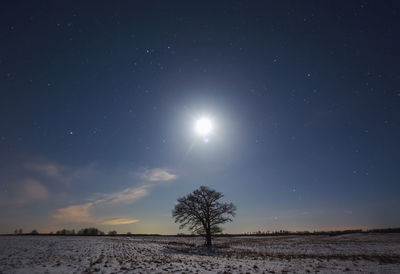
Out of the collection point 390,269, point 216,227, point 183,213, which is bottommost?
point 390,269

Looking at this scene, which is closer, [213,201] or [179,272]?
[179,272]

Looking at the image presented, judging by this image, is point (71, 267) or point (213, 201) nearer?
point (71, 267)

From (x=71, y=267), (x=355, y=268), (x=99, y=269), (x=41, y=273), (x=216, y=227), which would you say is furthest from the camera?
(x=216, y=227)

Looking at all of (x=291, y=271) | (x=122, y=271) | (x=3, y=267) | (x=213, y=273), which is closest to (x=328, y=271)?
(x=291, y=271)

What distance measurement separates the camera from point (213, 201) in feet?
117

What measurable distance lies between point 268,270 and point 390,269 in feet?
28.3

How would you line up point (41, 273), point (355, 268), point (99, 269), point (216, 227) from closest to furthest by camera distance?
point (41, 273) → point (99, 269) → point (355, 268) → point (216, 227)

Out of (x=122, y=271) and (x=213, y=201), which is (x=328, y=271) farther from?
(x=213, y=201)

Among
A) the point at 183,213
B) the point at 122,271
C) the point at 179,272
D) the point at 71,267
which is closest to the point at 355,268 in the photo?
the point at 179,272

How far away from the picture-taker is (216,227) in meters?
35.1

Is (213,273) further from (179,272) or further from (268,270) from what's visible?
(268,270)

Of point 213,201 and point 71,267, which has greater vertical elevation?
point 213,201

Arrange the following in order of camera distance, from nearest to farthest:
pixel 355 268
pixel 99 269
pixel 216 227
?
1. pixel 99 269
2. pixel 355 268
3. pixel 216 227

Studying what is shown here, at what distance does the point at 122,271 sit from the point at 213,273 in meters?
5.47
